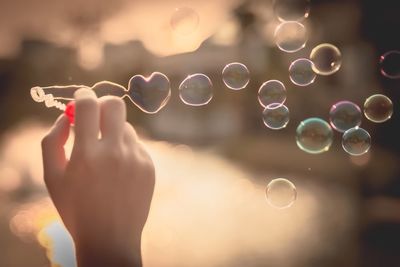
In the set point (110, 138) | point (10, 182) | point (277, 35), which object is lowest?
point (10, 182)

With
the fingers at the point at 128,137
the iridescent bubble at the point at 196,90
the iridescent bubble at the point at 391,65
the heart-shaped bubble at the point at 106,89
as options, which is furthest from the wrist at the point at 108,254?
the iridescent bubble at the point at 391,65

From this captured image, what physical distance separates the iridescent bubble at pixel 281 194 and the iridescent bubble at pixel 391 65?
18.0 inches

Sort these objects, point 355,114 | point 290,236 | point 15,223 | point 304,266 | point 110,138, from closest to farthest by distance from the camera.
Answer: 1. point 110,138
2. point 355,114
3. point 304,266
4. point 290,236
5. point 15,223

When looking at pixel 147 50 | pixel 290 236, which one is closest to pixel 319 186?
pixel 290 236

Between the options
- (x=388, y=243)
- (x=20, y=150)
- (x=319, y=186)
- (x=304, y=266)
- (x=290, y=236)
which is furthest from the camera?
(x=20, y=150)

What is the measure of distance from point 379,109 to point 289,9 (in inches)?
15.9

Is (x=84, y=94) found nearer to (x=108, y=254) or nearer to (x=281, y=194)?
(x=108, y=254)

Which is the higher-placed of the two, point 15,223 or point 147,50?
point 147,50

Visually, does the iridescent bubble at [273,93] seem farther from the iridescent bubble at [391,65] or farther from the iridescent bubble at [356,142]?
the iridescent bubble at [391,65]

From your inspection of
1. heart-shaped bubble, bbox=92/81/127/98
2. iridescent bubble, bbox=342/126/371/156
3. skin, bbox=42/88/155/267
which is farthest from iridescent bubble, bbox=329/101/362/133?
skin, bbox=42/88/155/267

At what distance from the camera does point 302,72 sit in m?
1.48

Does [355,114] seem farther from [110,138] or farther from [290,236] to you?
[290,236]

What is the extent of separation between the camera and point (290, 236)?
284cm

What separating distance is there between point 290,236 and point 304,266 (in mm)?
452
